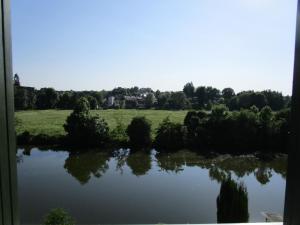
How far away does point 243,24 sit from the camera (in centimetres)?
886

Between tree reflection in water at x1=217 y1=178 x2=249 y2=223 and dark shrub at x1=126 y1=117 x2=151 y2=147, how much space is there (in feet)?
9.58

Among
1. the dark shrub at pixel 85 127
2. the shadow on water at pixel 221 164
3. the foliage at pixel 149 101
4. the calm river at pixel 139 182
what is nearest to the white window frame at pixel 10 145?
the foliage at pixel 149 101

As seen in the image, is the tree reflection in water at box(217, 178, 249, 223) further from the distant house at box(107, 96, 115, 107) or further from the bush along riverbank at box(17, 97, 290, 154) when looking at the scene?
the distant house at box(107, 96, 115, 107)

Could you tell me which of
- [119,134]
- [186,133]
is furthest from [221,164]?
[119,134]

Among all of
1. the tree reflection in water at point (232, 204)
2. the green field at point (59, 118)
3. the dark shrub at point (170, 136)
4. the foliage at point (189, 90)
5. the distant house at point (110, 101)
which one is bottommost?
the tree reflection in water at point (232, 204)

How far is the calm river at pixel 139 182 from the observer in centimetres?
708

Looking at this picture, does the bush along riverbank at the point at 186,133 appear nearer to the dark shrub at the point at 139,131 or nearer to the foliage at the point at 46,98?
the dark shrub at the point at 139,131

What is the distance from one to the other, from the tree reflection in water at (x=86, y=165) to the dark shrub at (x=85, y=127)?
338 millimetres

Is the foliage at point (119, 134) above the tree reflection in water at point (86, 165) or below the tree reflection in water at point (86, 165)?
above

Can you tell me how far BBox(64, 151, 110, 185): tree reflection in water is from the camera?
25.8ft

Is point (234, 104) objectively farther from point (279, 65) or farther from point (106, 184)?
point (106, 184)

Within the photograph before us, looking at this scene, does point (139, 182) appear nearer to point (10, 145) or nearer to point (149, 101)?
point (149, 101)

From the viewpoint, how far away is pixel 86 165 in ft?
26.2

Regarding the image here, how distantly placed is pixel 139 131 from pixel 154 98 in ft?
3.73
